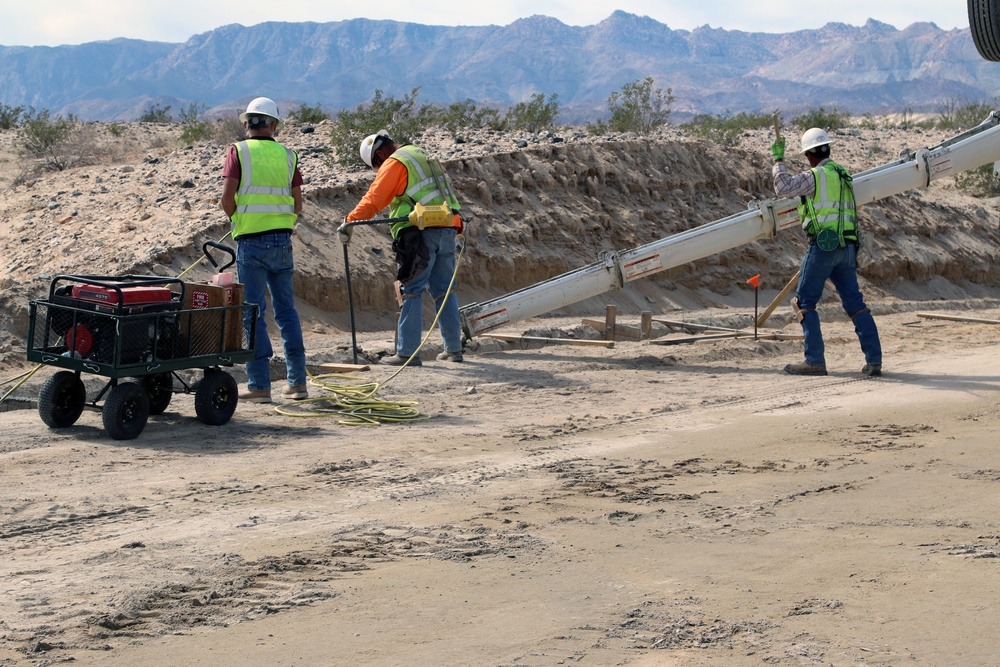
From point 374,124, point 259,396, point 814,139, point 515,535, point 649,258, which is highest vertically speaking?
point 374,124

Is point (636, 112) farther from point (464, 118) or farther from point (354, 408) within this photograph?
point (354, 408)

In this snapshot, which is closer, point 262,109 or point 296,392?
point 262,109

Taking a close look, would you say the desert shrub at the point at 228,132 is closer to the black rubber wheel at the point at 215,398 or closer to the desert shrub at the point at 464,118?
the desert shrub at the point at 464,118

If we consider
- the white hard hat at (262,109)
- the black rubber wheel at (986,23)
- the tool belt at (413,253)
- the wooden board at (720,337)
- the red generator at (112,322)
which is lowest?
the wooden board at (720,337)

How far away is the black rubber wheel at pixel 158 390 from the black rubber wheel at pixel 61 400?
20.3 inches

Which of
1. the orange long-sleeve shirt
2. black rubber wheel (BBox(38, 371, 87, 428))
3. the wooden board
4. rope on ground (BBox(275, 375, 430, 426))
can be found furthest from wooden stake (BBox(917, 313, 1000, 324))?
black rubber wheel (BBox(38, 371, 87, 428))

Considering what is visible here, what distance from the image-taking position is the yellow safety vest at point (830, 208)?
1055cm

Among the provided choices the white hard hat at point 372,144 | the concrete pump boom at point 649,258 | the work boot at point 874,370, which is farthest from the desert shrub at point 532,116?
the work boot at point 874,370

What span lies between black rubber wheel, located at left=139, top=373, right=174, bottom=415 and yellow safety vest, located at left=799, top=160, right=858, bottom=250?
581cm

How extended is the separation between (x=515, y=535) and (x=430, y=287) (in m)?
5.42

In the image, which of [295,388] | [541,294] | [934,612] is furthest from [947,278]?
[934,612]

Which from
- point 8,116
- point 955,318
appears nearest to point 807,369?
point 955,318

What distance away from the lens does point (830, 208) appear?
416 inches

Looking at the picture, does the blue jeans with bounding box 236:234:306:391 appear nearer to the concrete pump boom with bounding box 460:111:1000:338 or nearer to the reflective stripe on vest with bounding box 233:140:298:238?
the reflective stripe on vest with bounding box 233:140:298:238
